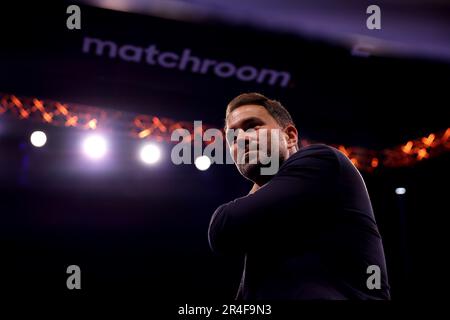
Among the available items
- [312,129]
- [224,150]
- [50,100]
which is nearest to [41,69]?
[50,100]

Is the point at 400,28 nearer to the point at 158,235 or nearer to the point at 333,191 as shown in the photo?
the point at 333,191

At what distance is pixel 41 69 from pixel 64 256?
10.4 feet

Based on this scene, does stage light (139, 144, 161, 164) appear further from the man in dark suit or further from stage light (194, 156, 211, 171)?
the man in dark suit

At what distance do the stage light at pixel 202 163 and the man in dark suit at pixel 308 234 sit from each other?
471 cm

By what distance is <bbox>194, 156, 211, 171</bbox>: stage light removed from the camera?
19.7ft

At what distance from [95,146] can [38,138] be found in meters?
0.70

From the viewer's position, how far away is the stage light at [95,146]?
5.26 metres

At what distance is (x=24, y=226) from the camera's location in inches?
236

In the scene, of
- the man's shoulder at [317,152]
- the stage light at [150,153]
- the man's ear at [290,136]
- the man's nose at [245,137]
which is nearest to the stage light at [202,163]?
the stage light at [150,153]

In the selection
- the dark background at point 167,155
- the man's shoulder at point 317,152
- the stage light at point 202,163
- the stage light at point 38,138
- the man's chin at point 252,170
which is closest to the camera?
the man's shoulder at point 317,152

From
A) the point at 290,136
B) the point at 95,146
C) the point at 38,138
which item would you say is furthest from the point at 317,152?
the point at 38,138

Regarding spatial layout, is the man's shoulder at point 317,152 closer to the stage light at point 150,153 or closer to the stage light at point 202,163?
the stage light at point 150,153

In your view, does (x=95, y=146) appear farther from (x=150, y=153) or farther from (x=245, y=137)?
(x=245, y=137)
